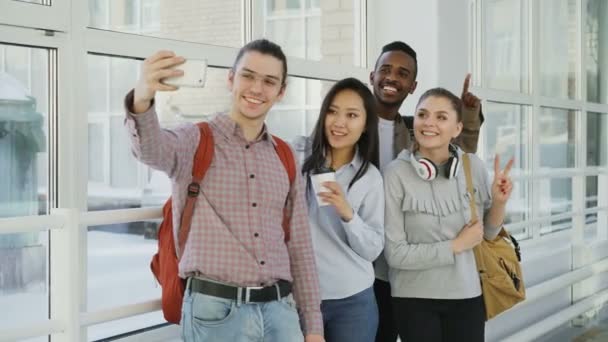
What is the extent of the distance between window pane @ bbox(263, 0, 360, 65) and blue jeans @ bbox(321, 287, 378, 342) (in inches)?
38.4

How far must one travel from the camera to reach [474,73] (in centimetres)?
387

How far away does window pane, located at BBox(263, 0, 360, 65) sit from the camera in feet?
8.49

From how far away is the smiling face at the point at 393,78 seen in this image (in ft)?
7.54

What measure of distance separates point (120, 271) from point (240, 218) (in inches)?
24.2

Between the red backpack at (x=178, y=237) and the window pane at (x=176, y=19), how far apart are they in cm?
50

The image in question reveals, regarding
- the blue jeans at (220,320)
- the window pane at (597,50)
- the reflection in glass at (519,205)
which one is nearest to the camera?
the blue jeans at (220,320)

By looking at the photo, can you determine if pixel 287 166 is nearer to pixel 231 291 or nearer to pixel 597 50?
pixel 231 291

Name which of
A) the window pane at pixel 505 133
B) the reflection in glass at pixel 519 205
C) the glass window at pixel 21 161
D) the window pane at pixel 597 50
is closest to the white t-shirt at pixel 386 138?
the glass window at pixel 21 161

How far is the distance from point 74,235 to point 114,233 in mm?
499

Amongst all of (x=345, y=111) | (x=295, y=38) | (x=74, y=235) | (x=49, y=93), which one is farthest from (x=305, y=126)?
(x=74, y=235)

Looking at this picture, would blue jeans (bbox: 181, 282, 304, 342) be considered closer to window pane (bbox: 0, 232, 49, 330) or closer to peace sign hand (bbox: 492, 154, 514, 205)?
window pane (bbox: 0, 232, 49, 330)

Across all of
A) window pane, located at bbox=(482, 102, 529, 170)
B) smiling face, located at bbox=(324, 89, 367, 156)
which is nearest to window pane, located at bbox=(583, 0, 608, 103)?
window pane, located at bbox=(482, 102, 529, 170)

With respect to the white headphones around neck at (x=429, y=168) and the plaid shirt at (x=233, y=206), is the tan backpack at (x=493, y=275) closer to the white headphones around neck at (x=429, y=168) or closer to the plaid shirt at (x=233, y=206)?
the white headphones around neck at (x=429, y=168)

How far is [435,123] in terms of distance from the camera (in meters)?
2.17
